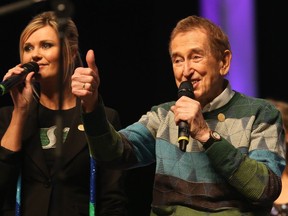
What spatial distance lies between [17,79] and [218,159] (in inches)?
30.8

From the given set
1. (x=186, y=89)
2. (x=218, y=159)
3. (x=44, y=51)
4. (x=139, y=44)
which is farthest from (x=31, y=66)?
(x=139, y=44)

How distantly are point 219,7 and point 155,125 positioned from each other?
5.86 feet

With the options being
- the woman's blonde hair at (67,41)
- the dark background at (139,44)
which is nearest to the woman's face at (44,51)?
the woman's blonde hair at (67,41)

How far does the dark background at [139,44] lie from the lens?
3838mm

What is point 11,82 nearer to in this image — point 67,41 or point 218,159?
point 67,41

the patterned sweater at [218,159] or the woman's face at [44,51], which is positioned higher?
the woman's face at [44,51]

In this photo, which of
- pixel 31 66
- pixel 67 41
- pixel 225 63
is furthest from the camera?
pixel 67 41

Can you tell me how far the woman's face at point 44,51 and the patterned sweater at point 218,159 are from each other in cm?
51

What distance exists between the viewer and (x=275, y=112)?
222 centimetres

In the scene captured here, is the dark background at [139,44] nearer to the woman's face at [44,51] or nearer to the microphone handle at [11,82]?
the woman's face at [44,51]

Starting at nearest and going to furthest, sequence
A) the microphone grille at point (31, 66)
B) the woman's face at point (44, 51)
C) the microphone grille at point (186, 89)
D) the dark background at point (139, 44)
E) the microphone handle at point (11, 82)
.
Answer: the microphone grille at point (186, 89) → the microphone handle at point (11, 82) → the microphone grille at point (31, 66) → the woman's face at point (44, 51) → the dark background at point (139, 44)

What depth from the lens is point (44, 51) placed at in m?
2.68

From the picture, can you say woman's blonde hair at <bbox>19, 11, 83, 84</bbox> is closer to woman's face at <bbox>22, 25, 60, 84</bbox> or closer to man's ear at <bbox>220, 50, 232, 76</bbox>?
woman's face at <bbox>22, 25, 60, 84</bbox>

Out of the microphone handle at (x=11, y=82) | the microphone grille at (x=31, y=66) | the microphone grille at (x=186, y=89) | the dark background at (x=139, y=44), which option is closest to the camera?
the microphone grille at (x=186, y=89)
